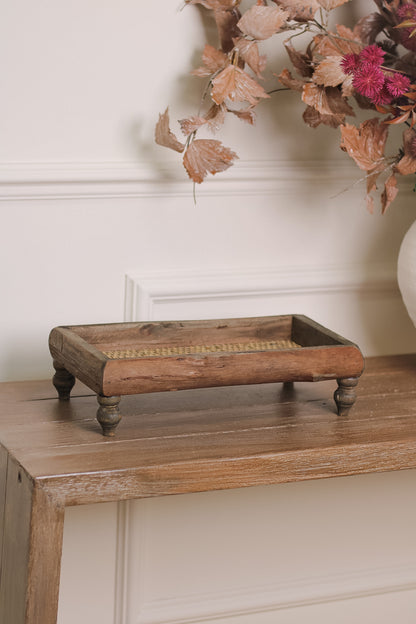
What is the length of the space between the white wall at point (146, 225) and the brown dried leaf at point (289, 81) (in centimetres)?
9

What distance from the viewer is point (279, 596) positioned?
167cm

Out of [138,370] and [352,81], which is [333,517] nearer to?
[138,370]

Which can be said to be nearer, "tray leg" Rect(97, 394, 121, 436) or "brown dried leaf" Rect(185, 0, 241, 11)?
"tray leg" Rect(97, 394, 121, 436)

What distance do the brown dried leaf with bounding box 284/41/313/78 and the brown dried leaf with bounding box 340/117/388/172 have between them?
5.0 inches

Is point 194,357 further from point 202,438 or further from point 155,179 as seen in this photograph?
point 155,179

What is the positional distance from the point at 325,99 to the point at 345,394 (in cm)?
51

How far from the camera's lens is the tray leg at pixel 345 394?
4.24 feet

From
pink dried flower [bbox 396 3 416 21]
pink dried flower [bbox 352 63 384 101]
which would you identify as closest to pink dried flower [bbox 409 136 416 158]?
pink dried flower [bbox 352 63 384 101]

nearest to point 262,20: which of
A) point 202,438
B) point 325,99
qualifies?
point 325,99

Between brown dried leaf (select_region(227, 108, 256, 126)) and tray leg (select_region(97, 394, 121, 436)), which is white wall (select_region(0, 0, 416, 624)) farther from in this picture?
tray leg (select_region(97, 394, 121, 436))

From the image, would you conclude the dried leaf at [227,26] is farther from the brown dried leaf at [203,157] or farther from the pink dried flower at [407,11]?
the pink dried flower at [407,11]

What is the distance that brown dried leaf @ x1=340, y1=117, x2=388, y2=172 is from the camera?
4.65 ft

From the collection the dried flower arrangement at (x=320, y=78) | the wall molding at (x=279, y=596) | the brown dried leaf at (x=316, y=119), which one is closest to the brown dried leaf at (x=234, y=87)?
the dried flower arrangement at (x=320, y=78)

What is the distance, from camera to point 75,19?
4.59ft
